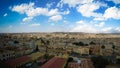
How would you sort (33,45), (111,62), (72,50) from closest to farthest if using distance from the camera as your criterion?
(111,62), (72,50), (33,45)

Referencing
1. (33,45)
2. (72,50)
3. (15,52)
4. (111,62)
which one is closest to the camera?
(111,62)

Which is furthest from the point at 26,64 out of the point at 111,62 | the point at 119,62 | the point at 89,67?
the point at 119,62

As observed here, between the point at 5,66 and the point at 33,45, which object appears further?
the point at 33,45

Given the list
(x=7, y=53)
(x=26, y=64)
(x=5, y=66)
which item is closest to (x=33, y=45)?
(x=7, y=53)

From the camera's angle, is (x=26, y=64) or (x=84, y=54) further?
(x=84, y=54)

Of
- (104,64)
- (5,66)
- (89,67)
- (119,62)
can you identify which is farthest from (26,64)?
(119,62)

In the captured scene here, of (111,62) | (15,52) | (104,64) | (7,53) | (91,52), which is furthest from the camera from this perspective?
(91,52)

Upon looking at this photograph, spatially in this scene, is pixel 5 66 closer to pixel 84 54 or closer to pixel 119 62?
pixel 119 62

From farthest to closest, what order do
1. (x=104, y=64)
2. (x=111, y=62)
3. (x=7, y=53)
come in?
(x=7, y=53) → (x=111, y=62) → (x=104, y=64)

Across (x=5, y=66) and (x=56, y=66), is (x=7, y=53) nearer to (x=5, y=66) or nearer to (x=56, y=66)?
(x=5, y=66)
